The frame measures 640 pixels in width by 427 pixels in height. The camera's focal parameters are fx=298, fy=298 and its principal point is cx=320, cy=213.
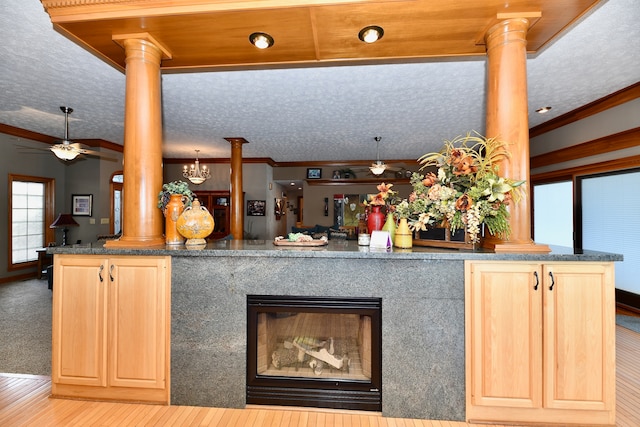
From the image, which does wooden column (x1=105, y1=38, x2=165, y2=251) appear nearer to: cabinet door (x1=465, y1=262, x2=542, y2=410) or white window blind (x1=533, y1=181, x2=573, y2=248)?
cabinet door (x1=465, y1=262, x2=542, y2=410)

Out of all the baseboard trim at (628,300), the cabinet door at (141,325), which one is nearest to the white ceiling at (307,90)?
the cabinet door at (141,325)

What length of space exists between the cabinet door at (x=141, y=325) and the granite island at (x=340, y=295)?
0.06 meters

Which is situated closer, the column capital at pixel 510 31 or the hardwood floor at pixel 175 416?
the hardwood floor at pixel 175 416

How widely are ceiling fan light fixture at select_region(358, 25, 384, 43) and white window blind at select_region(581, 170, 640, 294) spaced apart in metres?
4.02

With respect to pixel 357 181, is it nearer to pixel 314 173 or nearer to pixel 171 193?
pixel 314 173

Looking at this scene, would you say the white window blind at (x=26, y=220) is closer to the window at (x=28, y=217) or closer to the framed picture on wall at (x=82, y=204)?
the window at (x=28, y=217)

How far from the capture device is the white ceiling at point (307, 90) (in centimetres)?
263

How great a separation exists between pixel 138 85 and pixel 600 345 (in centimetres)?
345

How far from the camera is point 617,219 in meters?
4.13

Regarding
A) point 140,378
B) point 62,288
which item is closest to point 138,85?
point 62,288

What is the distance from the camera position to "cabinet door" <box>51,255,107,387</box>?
202cm

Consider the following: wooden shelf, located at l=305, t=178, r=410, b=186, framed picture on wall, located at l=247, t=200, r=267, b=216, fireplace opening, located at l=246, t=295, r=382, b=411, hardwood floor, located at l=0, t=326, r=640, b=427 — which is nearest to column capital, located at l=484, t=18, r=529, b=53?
fireplace opening, located at l=246, t=295, r=382, b=411

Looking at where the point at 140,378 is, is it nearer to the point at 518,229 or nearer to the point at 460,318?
the point at 460,318

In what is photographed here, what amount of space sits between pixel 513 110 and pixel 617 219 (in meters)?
3.69
